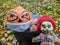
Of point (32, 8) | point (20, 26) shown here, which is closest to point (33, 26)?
point (20, 26)

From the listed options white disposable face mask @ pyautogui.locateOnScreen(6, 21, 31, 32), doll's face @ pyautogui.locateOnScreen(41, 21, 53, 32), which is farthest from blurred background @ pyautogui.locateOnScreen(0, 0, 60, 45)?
doll's face @ pyautogui.locateOnScreen(41, 21, 53, 32)

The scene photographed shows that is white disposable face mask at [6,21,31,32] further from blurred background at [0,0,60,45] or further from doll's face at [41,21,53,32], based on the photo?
blurred background at [0,0,60,45]

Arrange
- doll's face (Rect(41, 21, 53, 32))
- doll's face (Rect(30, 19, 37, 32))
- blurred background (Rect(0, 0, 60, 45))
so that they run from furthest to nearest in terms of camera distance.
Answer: blurred background (Rect(0, 0, 60, 45)) < doll's face (Rect(30, 19, 37, 32)) < doll's face (Rect(41, 21, 53, 32))

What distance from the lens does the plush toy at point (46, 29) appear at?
10.4 feet

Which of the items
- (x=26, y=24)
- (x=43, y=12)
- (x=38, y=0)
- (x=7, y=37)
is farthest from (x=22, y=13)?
(x=38, y=0)

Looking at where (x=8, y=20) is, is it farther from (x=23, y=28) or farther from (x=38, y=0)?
(x=38, y=0)

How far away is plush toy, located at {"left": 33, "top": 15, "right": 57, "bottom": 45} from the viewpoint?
3162 mm

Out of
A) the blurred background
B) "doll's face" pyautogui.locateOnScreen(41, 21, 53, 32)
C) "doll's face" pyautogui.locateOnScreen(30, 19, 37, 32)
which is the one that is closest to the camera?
"doll's face" pyautogui.locateOnScreen(41, 21, 53, 32)

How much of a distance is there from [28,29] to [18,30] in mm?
146

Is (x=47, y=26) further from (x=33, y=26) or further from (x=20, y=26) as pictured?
(x=20, y=26)

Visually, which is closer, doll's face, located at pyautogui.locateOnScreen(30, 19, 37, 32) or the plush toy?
the plush toy

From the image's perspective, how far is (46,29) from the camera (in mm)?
3156

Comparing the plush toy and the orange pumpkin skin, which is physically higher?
the orange pumpkin skin

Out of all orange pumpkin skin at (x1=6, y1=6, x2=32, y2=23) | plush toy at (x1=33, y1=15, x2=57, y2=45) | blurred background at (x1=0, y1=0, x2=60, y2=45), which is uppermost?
orange pumpkin skin at (x1=6, y1=6, x2=32, y2=23)
